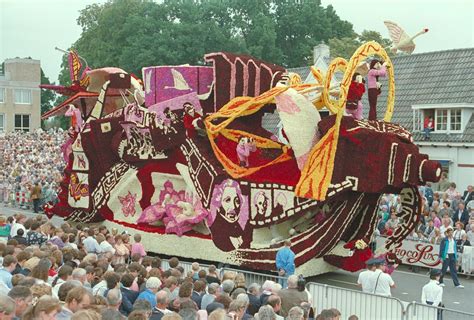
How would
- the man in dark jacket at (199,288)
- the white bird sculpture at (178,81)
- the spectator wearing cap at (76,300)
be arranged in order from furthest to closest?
the white bird sculpture at (178,81), the man in dark jacket at (199,288), the spectator wearing cap at (76,300)

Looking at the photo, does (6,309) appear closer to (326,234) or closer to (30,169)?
(326,234)

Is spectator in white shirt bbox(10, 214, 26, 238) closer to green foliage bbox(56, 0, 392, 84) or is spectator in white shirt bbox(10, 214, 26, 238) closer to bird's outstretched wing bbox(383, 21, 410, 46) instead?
bird's outstretched wing bbox(383, 21, 410, 46)

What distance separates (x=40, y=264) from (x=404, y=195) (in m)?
9.87

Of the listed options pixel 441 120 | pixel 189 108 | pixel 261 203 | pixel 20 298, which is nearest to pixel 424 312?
pixel 261 203

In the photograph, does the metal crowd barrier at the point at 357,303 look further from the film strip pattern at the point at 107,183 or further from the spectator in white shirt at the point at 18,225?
the film strip pattern at the point at 107,183

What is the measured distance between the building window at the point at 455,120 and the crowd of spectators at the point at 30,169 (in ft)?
53.3

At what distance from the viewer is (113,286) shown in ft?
31.0

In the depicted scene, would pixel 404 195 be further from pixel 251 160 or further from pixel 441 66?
pixel 441 66

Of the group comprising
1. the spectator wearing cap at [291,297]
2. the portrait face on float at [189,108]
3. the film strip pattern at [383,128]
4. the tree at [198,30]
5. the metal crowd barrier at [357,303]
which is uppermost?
the tree at [198,30]

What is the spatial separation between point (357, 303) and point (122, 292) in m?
5.08

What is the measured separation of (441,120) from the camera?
98.3 feet

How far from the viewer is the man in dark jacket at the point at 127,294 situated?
951 centimetres

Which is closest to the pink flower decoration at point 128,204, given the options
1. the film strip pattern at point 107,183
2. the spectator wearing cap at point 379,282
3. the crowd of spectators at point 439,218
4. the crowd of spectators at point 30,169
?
the film strip pattern at point 107,183

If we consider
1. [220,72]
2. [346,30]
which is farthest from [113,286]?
[346,30]
